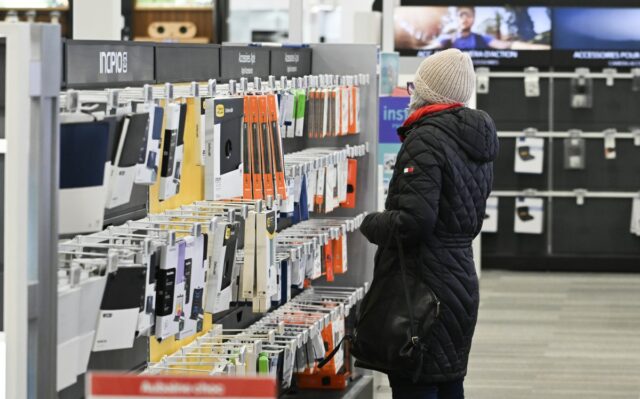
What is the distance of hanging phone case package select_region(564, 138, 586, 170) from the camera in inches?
432

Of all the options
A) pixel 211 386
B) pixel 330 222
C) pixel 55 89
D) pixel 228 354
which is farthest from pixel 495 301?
pixel 211 386

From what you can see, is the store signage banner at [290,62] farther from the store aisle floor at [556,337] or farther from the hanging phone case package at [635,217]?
the hanging phone case package at [635,217]

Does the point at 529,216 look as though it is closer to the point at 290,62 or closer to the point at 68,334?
the point at 290,62

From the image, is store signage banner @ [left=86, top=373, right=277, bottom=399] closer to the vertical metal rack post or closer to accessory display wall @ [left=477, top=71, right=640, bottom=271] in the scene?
the vertical metal rack post

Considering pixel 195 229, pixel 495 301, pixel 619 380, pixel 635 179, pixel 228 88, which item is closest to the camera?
pixel 195 229

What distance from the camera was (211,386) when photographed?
1972 millimetres

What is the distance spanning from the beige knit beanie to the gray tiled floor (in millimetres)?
2979

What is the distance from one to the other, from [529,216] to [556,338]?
117 inches

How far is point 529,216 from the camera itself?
11.0 metres

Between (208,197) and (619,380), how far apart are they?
3830 millimetres

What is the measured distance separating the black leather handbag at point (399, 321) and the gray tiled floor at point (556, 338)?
2.77 meters

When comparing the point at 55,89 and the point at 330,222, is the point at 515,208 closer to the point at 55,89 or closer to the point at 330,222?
the point at 330,222

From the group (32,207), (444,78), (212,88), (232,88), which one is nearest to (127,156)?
(32,207)

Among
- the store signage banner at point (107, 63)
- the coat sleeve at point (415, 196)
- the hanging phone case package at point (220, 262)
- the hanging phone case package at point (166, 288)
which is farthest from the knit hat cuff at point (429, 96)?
the hanging phone case package at point (166, 288)
